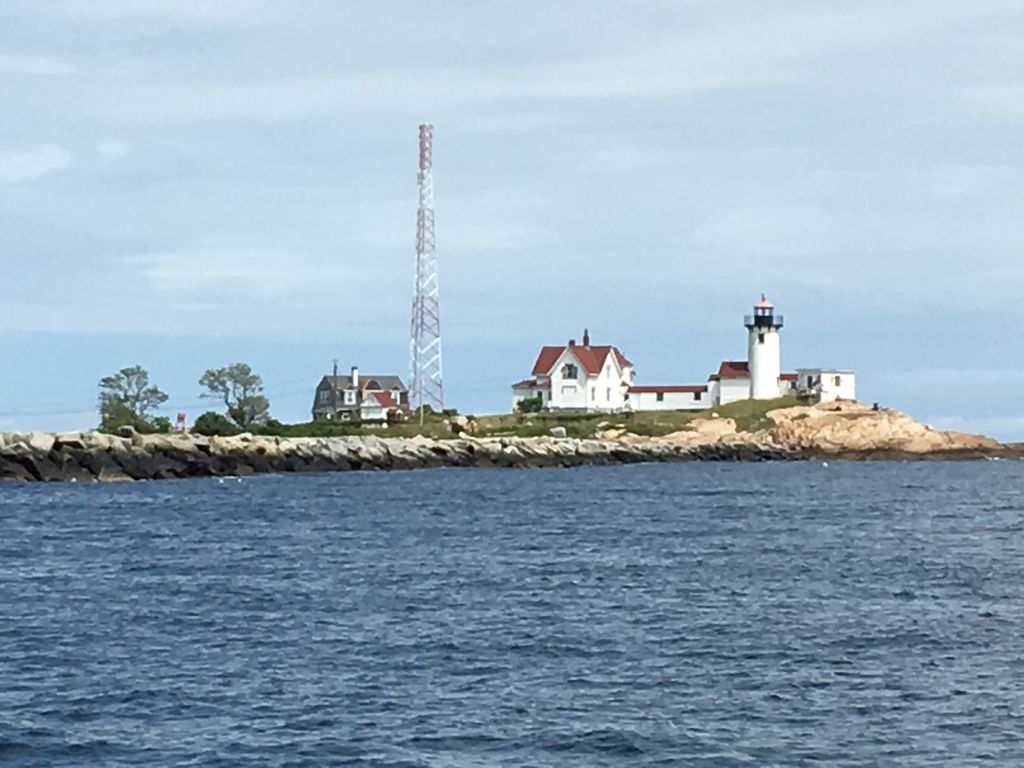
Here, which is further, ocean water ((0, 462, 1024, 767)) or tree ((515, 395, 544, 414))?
tree ((515, 395, 544, 414))

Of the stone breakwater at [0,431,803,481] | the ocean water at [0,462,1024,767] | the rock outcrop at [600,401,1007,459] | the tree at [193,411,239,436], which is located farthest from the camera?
the rock outcrop at [600,401,1007,459]

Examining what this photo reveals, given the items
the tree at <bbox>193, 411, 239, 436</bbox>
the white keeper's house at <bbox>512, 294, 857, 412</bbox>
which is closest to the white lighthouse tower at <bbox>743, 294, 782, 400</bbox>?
the white keeper's house at <bbox>512, 294, 857, 412</bbox>

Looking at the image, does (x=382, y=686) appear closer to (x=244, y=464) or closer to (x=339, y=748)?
(x=339, y=748)

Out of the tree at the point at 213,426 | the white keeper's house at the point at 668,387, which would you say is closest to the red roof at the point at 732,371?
the white keeper's house at the point at 668,387

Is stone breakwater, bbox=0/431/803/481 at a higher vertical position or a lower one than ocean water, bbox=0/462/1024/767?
higher

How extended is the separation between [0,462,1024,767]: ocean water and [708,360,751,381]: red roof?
7699 cm

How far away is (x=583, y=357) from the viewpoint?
132m

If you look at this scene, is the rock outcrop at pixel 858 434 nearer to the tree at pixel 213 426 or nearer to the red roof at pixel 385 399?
the red roof at pixel 385 399

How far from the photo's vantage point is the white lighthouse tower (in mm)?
133250

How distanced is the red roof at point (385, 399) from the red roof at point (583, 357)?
13.6 meters

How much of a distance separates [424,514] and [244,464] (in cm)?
3693

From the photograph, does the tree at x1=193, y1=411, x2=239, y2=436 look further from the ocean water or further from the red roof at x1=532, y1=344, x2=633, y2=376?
the ocean water

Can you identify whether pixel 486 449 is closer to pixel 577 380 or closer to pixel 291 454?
pixel 291 454

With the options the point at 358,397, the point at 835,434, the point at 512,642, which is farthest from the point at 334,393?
the point at 512,642
